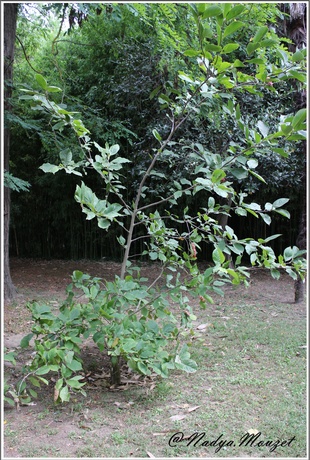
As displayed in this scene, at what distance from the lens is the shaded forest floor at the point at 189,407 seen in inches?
64.2

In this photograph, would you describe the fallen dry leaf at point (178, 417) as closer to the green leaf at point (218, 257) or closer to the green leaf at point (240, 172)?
the green leaf at point (218, 257)

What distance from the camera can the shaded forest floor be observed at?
1.63m

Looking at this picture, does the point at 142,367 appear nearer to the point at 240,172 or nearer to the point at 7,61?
the point at 240,172

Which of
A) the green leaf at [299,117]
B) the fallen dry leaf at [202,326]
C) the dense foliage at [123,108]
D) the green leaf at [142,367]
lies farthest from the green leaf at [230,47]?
the fallen dry leaf at [202,326]

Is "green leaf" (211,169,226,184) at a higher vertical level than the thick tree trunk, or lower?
lower

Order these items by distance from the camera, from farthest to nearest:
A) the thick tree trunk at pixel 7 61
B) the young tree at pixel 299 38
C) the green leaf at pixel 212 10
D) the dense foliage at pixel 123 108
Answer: the young tree at pixel 299 38 → the thick tree trunk at pixel 7 61 → the dense foliage at pixel 123 108 → the green leaf at pixel 212 10

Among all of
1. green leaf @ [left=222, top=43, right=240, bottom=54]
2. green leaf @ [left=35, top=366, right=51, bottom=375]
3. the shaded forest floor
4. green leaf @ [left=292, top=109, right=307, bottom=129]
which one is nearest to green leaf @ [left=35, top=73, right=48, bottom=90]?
green leaf @ [left=222, top=43, right=240, bottom=54]

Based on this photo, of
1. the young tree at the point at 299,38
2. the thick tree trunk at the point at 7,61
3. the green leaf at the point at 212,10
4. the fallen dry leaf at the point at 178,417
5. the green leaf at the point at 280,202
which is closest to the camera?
the green leaf at the point at 212,10

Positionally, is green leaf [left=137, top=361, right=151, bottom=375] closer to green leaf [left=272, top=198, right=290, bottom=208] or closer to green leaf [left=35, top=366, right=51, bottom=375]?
green leaf [left=35, top=366, right=51, bottom=375]

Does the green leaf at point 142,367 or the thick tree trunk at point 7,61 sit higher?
the thick tree trunk at point 7,61

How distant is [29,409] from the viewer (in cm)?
192

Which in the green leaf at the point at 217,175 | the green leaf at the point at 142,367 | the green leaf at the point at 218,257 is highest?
the green leaf at the point at 217,175

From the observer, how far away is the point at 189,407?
76.9 inches

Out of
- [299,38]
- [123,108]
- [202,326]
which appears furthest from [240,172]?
[123,108]
